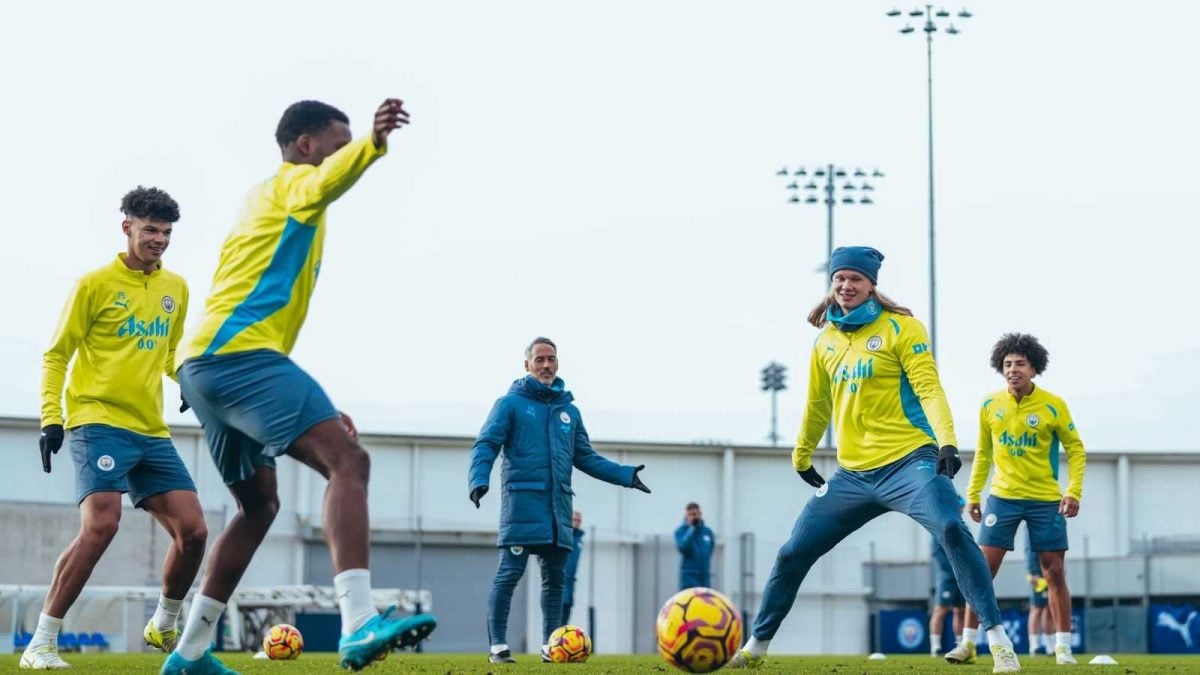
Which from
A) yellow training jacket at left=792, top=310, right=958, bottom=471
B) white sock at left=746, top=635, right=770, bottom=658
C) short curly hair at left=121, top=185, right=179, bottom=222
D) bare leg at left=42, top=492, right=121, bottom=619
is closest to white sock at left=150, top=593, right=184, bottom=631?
bare leg at left=42, top=492, right=121, bottom=619

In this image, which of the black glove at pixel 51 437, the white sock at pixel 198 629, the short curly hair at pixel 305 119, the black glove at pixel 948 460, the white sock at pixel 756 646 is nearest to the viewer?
the short curly hair at pixel 305 119

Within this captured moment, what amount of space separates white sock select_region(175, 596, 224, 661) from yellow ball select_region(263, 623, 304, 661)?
6814 mm

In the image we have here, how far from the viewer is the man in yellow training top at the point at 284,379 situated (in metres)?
6.25

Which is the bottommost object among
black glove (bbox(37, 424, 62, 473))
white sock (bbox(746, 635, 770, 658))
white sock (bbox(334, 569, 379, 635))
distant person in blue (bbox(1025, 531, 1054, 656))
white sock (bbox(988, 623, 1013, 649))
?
distant person in blue (bbox(1025, 531, 1054, 656))

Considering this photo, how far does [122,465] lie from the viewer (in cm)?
944

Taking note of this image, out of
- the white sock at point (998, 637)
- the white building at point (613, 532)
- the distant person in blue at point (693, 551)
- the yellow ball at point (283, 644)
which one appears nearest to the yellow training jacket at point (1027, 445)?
the white sock at point (998, 637)

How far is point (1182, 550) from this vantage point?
117ft

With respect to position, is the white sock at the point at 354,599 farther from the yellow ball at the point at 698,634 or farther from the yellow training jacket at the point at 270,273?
the yellow ball at the point at 698,634

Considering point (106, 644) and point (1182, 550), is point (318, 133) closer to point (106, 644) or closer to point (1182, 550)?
point (106, 644)

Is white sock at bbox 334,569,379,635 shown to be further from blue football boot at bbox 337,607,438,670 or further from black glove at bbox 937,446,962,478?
black glove at bbox 937,446,962,478

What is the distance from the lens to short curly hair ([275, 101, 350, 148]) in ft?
22.4

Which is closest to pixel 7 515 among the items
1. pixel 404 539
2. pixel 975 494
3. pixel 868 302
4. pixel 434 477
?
pixel 404 539

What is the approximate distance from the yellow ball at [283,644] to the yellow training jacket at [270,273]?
7.54 m

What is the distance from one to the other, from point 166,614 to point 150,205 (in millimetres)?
2313
